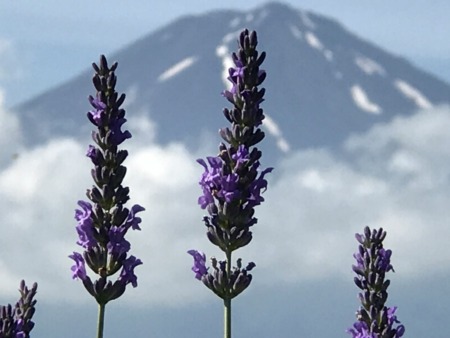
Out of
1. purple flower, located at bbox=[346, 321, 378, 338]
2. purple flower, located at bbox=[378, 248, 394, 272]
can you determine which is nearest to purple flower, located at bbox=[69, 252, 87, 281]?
purple flower, located at bbox=[346, 321, 378, 338]

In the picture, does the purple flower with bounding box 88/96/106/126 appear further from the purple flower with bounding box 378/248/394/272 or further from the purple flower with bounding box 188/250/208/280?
the purple flower with bounding box 378/248/394/272

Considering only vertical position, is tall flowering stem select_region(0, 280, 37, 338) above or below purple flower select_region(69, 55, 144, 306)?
below

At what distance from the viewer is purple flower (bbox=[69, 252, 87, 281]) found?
7.97 metres

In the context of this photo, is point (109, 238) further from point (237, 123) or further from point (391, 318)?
point (391, 318)

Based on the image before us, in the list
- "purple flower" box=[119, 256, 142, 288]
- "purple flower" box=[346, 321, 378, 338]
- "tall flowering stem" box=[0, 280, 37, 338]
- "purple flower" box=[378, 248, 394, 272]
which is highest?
"purple flower" box=[378, 248, 394, 272]

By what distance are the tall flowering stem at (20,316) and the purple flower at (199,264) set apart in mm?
1594

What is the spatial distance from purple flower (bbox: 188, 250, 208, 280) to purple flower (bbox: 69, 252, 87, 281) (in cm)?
85

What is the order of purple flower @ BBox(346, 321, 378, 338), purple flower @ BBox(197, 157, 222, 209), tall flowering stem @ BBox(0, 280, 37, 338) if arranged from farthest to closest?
purple flower @ BBox(346, 321, 378, 338), purple flower @ BBox(197, 157, 222, 209), tall flowering stem @ BBox(0, 280, 37, 338)

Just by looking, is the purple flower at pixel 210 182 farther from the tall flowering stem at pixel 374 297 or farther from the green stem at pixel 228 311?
the tall flowering stem at pixel 374 297

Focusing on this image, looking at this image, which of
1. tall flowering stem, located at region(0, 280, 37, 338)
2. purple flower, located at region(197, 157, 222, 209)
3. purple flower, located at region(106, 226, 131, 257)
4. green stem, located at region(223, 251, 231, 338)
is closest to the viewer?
tall flowering stem, located at region(0, 280, 37, 338)

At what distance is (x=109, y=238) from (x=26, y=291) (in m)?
0.80

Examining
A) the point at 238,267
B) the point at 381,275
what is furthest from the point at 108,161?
the point at 381,275

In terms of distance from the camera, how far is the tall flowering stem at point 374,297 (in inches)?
337

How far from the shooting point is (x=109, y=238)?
7.68 m
